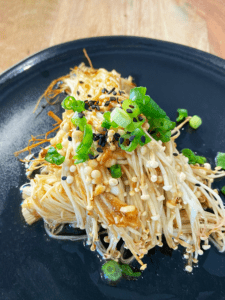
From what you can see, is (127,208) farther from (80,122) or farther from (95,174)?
(80,122)

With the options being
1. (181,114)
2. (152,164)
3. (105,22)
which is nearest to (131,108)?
(152,164)

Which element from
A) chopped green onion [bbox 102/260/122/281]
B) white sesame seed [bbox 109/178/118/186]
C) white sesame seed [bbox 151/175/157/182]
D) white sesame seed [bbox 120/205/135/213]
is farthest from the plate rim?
chopped green onion [bbox 102/260/122/281]

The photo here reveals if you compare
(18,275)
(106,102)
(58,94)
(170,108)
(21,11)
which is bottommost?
(18,275)

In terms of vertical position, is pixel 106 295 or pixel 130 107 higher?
pixel 130 107

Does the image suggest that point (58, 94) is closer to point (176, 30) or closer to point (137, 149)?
point (137, 149)

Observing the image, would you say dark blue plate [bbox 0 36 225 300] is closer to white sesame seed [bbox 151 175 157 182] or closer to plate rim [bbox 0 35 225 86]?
plate rim [bbox 0 35 225 86]

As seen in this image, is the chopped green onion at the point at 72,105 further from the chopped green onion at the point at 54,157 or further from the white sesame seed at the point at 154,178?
the white sesame seed at the point at 154,178

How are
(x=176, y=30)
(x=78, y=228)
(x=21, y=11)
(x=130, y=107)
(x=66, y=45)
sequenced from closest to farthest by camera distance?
(x=130, y=107)
(x=78, y=228)
(x=66, y=45)
(x=176, y=30)
(x=21, y=11)

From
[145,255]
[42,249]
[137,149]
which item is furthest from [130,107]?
[42,249]
